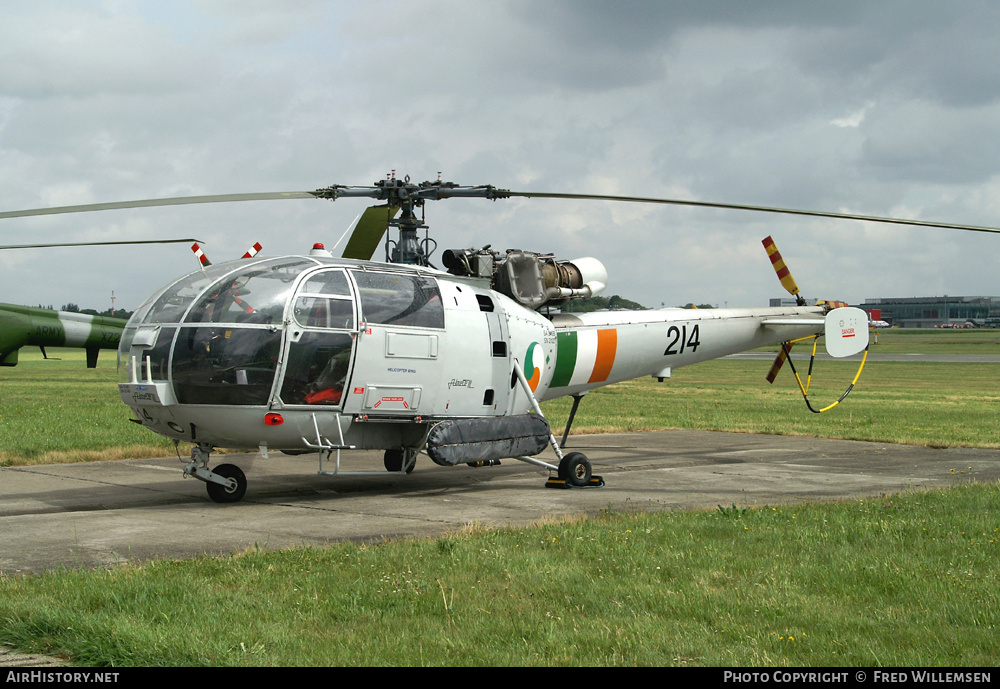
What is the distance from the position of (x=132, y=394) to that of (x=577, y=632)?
6871mm

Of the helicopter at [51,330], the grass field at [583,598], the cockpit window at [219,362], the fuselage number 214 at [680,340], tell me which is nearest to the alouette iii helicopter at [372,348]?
the cockpit window at [219,362]

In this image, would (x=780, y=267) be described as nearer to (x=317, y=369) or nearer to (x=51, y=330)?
(x=317, y=369)

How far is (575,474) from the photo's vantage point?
1270 cm

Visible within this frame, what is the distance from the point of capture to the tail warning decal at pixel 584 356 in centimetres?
1434

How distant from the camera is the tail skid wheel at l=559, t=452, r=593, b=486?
1267 centimetres

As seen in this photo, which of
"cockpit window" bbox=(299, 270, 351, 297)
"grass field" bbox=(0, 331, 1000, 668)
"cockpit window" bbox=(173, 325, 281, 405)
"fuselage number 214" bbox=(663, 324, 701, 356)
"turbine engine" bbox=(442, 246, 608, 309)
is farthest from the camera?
"fuselage number 214" bbox=(663, 324, 701, 356)

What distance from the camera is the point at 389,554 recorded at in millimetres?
7547

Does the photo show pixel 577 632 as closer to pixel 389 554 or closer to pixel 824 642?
pixel 824 642

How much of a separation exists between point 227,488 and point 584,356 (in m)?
5.97

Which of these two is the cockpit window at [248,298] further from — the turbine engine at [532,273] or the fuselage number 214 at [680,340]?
the fuselage number 214 at [680,340]

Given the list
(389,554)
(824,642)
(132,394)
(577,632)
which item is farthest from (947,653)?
(132,394)

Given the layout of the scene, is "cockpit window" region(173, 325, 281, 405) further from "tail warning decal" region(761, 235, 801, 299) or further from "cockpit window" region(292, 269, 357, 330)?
"tail warning decal" region(761, 235, 801, 299)

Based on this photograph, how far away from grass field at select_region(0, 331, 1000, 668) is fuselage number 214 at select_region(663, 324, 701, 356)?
231 inches

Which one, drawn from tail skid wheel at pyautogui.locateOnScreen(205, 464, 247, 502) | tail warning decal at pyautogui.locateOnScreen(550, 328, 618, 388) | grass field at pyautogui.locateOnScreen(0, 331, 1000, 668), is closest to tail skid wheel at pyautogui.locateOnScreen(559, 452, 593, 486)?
tail warning decal at pyautogui.locateOnScreen(550, 328, 618, 388)
